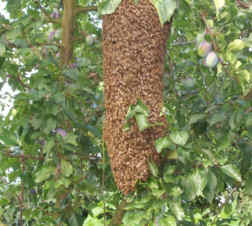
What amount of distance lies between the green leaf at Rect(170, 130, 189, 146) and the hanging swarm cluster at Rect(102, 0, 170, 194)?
0.44 ft

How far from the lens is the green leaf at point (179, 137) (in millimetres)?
1091

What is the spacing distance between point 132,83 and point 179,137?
254 mm

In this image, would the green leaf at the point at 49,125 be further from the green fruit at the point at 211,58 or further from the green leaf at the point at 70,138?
the green fruit at the point at 211,58

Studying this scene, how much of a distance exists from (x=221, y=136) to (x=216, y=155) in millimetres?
68

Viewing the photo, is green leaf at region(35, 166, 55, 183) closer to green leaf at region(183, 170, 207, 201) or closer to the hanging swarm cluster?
the hanging swarm cluster

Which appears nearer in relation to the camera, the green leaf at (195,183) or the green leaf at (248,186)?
the green leaf at (195,183)

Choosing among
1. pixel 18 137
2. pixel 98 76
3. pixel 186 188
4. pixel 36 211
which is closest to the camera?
pixel 186 188

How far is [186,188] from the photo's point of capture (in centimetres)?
114

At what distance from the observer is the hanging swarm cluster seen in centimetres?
123

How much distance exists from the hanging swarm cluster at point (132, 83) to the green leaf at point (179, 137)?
135 mm

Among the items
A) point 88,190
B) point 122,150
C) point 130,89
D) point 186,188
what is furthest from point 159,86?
point 88,190

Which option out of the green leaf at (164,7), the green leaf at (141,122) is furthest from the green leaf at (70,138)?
the green leaf at (164,7)

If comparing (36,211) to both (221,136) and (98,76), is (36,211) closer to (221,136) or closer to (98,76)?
(98,76)

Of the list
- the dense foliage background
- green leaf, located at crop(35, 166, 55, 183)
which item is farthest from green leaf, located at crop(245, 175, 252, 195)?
green leaf, located at crop(35, 166, 55, 183)
